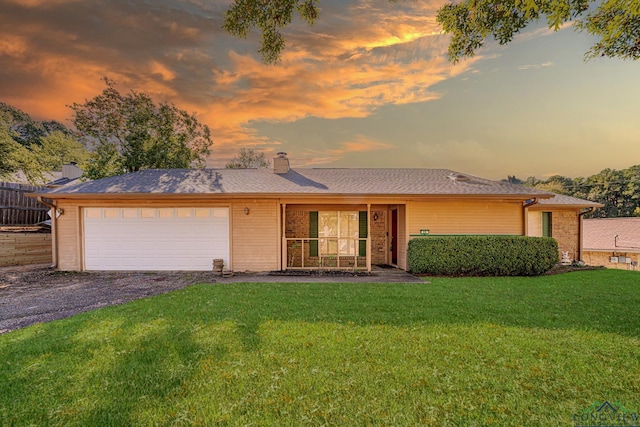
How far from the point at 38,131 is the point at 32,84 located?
40.9m

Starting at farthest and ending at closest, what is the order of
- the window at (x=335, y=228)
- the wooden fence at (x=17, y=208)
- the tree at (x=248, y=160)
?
the tree at (x=248, y=160) < the wooden fence at (x=17, y=208) < the window at (x=335, y=228)

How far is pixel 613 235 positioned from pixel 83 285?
27.1 m

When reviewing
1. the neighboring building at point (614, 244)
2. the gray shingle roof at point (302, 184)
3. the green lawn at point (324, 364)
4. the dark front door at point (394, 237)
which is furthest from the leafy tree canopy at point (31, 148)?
the neighboring building at point (614, 244)

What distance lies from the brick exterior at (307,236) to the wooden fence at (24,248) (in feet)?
32.8

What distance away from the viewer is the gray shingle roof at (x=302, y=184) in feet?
30.1

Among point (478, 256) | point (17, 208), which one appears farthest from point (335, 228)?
point (17, 208)

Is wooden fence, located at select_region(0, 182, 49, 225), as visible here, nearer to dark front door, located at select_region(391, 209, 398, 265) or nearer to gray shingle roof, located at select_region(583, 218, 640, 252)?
dark front door, located at select_region(391, 209, 398, 265)

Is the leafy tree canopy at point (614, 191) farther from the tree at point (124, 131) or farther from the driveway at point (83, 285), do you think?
the tree at point (124, 131)

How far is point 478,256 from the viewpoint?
350 inches

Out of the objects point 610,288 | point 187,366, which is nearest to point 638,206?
point 610,288

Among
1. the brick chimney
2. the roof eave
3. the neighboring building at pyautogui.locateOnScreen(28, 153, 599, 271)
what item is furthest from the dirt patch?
the brick chimney

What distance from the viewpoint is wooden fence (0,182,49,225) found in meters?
12.9

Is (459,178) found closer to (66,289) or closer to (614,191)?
(66,289)

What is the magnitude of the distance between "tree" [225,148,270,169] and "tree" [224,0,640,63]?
25.1 m
